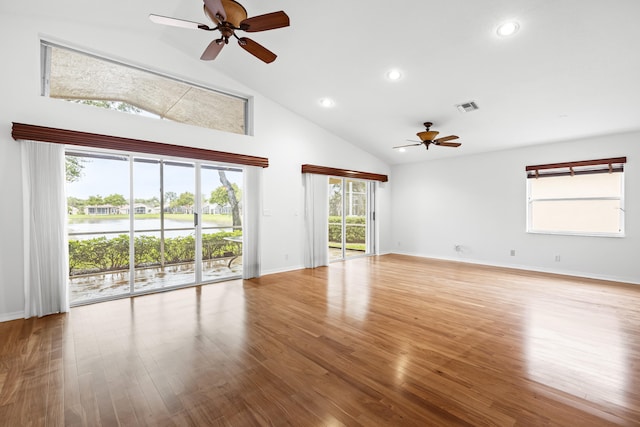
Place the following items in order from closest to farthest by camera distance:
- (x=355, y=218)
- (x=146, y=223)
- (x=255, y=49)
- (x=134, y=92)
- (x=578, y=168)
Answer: (x=255, y=49), (x=134, y=92), (x=146, y=223), (x=578, y=168), (x=355, y=218)

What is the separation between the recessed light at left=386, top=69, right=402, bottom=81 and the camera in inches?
170

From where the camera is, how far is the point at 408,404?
6.24ft

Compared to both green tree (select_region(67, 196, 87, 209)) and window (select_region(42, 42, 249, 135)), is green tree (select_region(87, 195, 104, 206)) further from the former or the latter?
A: window (select_region(42, 42, 249, 135))

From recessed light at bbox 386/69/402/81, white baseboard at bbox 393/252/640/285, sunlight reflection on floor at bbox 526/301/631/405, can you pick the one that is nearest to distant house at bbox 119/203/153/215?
recessed light at bbox 386/69/402/81

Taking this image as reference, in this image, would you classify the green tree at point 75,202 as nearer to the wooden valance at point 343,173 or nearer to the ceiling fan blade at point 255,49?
the ceiling fan blade at point 255,49

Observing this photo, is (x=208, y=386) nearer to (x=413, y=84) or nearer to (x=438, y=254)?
(x=413, y=84)

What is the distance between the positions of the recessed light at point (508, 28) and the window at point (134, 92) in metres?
4.17

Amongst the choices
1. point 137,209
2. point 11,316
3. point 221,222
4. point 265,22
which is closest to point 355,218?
point 221,222

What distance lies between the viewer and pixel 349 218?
304 inches

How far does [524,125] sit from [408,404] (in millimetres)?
5418

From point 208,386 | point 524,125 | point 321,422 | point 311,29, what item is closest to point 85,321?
point 208,386

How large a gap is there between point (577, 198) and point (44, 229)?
8.72 m

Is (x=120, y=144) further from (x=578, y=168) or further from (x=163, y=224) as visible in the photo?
(x=578, y=168)

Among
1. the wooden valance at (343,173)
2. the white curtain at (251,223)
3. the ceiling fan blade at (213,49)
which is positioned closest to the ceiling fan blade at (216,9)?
the ceiling fan blade at (213,49)
